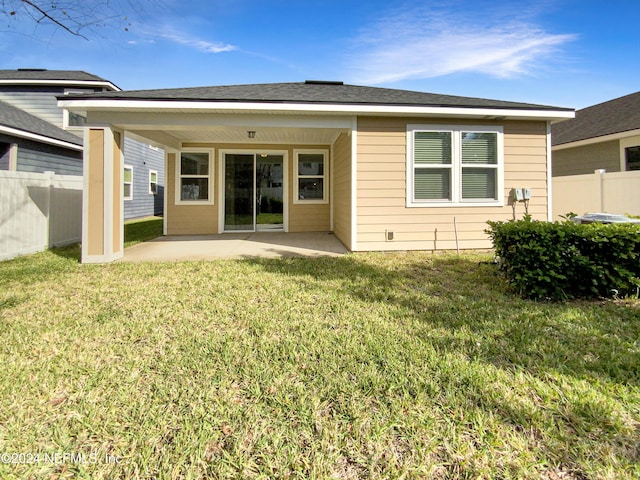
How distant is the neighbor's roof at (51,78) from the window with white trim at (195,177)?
693cm

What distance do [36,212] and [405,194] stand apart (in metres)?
7.84

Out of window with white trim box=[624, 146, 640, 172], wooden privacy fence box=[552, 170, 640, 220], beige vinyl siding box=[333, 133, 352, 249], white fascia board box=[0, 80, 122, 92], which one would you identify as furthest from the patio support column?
window with white trim box=[624, 146, 640, 172]

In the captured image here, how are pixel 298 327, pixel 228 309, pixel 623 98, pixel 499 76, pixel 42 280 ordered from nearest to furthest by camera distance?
1. pixel 298 327
2. pixel 228 309
3. pixel 42 280
4. pixel 499 76
5. pixel 623 98

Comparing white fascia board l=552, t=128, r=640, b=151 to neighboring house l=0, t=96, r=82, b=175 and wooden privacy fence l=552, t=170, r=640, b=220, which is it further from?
neighboring house l=0, t=96, r=82, b=175

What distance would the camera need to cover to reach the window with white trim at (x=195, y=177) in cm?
977

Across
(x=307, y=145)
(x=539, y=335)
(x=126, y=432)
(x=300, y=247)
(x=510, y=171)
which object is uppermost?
(x=307, y=145)

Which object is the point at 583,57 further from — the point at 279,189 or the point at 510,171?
the point at 279,189

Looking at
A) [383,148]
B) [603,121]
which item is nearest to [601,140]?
[603,121]

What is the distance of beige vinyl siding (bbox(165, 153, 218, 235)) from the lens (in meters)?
9.68

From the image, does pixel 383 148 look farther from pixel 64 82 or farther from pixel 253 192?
pixel 64 82

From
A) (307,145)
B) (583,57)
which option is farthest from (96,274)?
(583,57)

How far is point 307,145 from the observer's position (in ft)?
32.9

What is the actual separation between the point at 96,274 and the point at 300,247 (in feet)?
12.9

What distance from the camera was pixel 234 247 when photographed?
7582 mm
